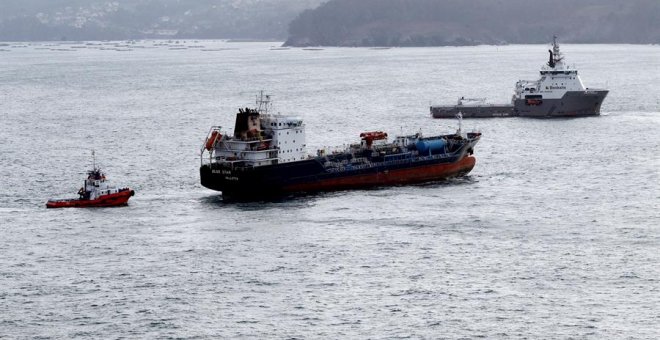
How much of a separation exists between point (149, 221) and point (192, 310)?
2259cm

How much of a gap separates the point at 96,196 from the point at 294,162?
1692 centimetres

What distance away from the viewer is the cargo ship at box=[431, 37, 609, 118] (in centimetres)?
15538

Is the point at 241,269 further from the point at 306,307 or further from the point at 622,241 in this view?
the point at 622,241

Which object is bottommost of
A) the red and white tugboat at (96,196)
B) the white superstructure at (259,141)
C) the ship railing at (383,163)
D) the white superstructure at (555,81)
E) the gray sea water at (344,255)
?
the gray sea water at (344,255)

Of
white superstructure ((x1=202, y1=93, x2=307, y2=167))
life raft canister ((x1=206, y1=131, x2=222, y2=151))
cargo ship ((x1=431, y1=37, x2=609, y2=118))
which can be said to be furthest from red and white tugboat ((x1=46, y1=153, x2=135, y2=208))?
cargo ship ((x1=431, y1=37, x2=609, y2=118))

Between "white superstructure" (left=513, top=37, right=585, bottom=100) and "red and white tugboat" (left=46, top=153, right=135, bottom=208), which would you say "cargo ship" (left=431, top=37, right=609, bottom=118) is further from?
"red and white tugboat" (left=46, top=153, right=135, bottom=208)

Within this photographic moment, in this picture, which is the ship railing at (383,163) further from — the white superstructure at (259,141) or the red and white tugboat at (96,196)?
the red and white tugboat at (96,196)

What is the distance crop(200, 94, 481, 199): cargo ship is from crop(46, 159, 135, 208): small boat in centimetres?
730

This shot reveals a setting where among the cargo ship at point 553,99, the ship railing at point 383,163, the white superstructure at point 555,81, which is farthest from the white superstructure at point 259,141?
the white superstructure at point 555,81

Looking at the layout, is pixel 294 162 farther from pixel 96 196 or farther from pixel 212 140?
pixel 96 196

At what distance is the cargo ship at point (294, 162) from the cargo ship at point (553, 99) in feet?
173

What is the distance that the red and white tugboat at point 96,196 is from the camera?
90312 millimetres

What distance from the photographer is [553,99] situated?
15650 centimetres

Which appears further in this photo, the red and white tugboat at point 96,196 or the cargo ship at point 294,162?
the cargo ship at point 294,162
